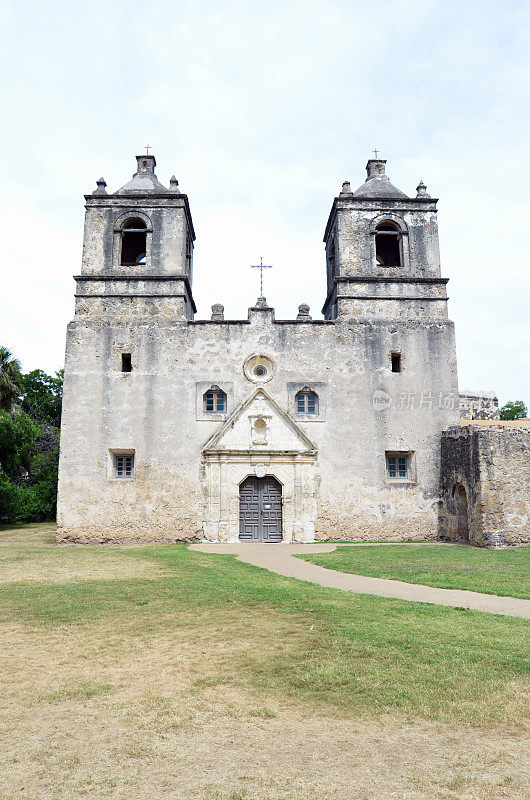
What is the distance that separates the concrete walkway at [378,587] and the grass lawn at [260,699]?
69 centimetres

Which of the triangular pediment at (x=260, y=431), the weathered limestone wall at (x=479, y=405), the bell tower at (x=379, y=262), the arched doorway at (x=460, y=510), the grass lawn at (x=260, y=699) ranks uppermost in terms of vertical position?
the bell tower at (x=379, y=262)

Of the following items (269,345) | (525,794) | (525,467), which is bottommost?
(525,794)

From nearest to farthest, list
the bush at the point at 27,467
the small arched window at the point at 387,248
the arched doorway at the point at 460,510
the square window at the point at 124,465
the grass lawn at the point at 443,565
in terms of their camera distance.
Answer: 1. the grass lawn at the point at 443,565
2. the arched doorway at the point at 460,510
3. the square window at the point at 124,465
4. the small arched window at the point at 387,248
5. the bush at the point at 27,467

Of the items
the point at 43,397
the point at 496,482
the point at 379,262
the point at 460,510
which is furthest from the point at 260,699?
the point at 43,397

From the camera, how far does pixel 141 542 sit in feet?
59.1

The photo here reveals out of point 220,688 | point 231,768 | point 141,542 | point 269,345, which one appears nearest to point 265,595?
point 220,688

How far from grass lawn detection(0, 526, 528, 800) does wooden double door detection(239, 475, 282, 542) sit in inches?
417

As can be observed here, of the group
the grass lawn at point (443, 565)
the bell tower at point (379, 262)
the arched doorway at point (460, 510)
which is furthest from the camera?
the bell tower at point (379, 262)

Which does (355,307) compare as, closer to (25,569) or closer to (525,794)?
(25,569)

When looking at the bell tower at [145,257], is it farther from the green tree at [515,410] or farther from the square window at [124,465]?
the green tree at [515,410]

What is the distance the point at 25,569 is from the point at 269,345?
10.8 metres

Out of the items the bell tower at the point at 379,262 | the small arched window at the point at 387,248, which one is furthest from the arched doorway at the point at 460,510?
the small arched window at the point at 387,248

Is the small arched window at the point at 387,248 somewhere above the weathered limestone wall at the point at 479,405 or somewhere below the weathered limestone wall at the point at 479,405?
above

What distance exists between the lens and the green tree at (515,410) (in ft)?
122
